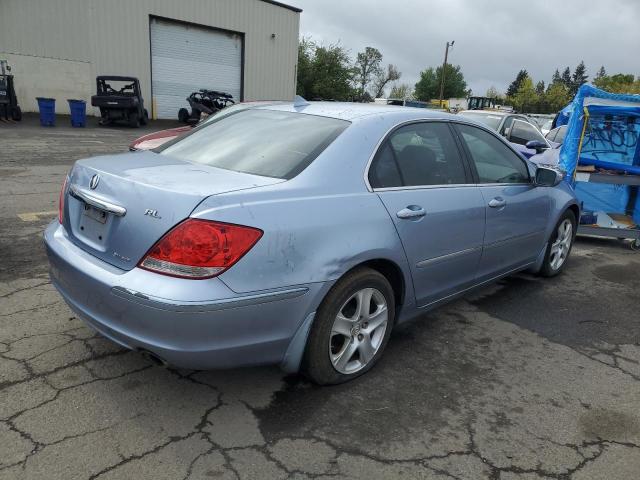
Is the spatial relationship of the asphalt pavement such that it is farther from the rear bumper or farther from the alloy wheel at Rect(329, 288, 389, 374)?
the rear bumper

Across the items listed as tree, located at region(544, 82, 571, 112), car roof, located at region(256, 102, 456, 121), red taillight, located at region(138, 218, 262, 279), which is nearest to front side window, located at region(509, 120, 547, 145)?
car roof, located at region(256, 102, 456, 121)

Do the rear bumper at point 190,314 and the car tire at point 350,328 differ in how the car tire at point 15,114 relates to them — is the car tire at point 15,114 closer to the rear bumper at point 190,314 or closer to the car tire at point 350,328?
the rear bumper at point 190,314

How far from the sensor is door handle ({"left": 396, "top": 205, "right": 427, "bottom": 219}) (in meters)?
3.02

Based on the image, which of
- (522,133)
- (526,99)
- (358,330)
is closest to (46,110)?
(522,133)

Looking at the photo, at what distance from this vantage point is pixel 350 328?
2.92 metres

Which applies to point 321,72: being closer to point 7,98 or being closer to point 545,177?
point 7,98

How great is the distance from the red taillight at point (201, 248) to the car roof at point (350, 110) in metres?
1.25

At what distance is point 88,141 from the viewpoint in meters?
14.9

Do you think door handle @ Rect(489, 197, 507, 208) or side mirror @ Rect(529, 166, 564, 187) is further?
side mirror @ Rect(529, 166, 564, 187)

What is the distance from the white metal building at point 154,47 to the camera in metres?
21.3

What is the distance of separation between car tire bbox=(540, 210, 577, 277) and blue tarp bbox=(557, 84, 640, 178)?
1815 millimetres

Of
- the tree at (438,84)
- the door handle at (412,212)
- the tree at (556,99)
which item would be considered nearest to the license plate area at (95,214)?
the door handle at (412,212)

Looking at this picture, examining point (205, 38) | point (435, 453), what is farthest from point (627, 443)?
point (205, 38)

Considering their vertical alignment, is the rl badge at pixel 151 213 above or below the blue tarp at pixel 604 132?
below
